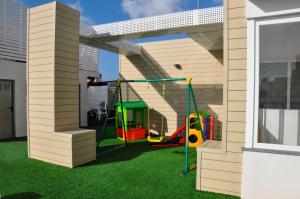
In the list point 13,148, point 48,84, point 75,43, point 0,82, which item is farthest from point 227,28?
point 0,82

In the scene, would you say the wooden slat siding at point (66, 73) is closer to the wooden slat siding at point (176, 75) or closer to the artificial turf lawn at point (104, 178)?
the artificial turf lawn at point (104, 178)

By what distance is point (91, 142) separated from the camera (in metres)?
5.11

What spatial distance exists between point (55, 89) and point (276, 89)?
4.12 metres

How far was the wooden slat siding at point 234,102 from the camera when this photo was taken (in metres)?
3.30

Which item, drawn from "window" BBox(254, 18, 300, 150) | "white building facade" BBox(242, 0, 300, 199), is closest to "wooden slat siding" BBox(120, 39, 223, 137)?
"window" BBox(254, 18, 300, 150)

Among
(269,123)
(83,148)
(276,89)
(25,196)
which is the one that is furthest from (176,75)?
(25,196)

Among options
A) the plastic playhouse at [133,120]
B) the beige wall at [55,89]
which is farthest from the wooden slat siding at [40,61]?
the plastic playhouse at [133,120]

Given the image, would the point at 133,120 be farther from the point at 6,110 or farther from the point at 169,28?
the point at 6,110

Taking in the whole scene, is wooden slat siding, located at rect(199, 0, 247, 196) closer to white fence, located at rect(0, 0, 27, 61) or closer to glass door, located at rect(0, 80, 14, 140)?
glass door, located at rect(0, 80, 14, 140)

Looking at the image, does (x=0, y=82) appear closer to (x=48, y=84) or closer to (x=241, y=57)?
(x=48, y=84)

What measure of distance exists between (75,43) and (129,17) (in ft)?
5.60

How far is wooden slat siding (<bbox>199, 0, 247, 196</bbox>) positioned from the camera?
330 cm

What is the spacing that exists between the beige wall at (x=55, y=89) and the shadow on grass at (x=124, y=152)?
0.29 metres

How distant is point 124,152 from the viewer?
6.03 metres
